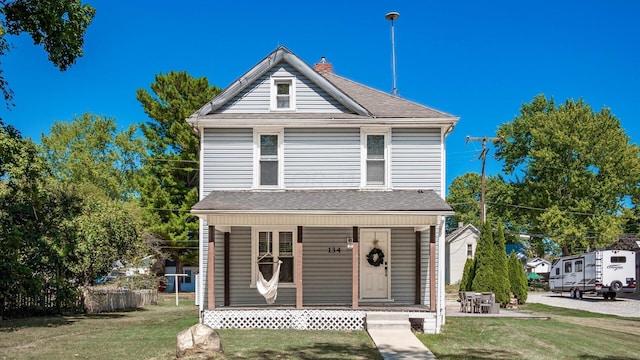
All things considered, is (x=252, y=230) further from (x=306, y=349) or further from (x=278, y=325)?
(x=306, y=349)

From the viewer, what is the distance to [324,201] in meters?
16.1

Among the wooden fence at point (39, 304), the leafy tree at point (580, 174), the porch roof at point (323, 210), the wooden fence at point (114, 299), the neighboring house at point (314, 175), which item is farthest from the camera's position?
the leafy tree at point (580, 174)

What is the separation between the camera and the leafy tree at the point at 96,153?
4703 cm

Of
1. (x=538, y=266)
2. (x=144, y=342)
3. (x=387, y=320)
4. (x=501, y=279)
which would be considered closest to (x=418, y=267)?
(x=387, y=320)

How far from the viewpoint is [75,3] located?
1533cm

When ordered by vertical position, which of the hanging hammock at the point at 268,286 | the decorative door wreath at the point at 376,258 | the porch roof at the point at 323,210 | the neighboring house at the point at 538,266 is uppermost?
the porch roof at the point at 323,210

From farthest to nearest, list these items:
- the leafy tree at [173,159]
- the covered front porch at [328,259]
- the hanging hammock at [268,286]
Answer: the leafy tree at [173,159]
the covered front porch at [328,259]
the hanging hammock at [268,286]

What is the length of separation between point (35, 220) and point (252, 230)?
7217 mm

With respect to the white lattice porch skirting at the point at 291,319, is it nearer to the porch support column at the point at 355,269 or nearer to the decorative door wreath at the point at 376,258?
the porch support column at the point at 355,269

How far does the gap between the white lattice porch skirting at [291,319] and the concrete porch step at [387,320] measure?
207 millimetres

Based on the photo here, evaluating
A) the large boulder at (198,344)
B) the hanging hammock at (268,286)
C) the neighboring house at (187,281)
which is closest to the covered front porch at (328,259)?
the hanging hammock at (268,286)

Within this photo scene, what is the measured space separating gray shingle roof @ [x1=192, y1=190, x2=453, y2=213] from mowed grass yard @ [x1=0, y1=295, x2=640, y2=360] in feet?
10.1

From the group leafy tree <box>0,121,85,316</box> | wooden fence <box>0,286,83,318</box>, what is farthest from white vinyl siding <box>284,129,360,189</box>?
wooden fence <box>0,286,83,318</box>

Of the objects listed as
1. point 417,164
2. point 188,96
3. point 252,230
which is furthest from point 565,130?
point 252,230
